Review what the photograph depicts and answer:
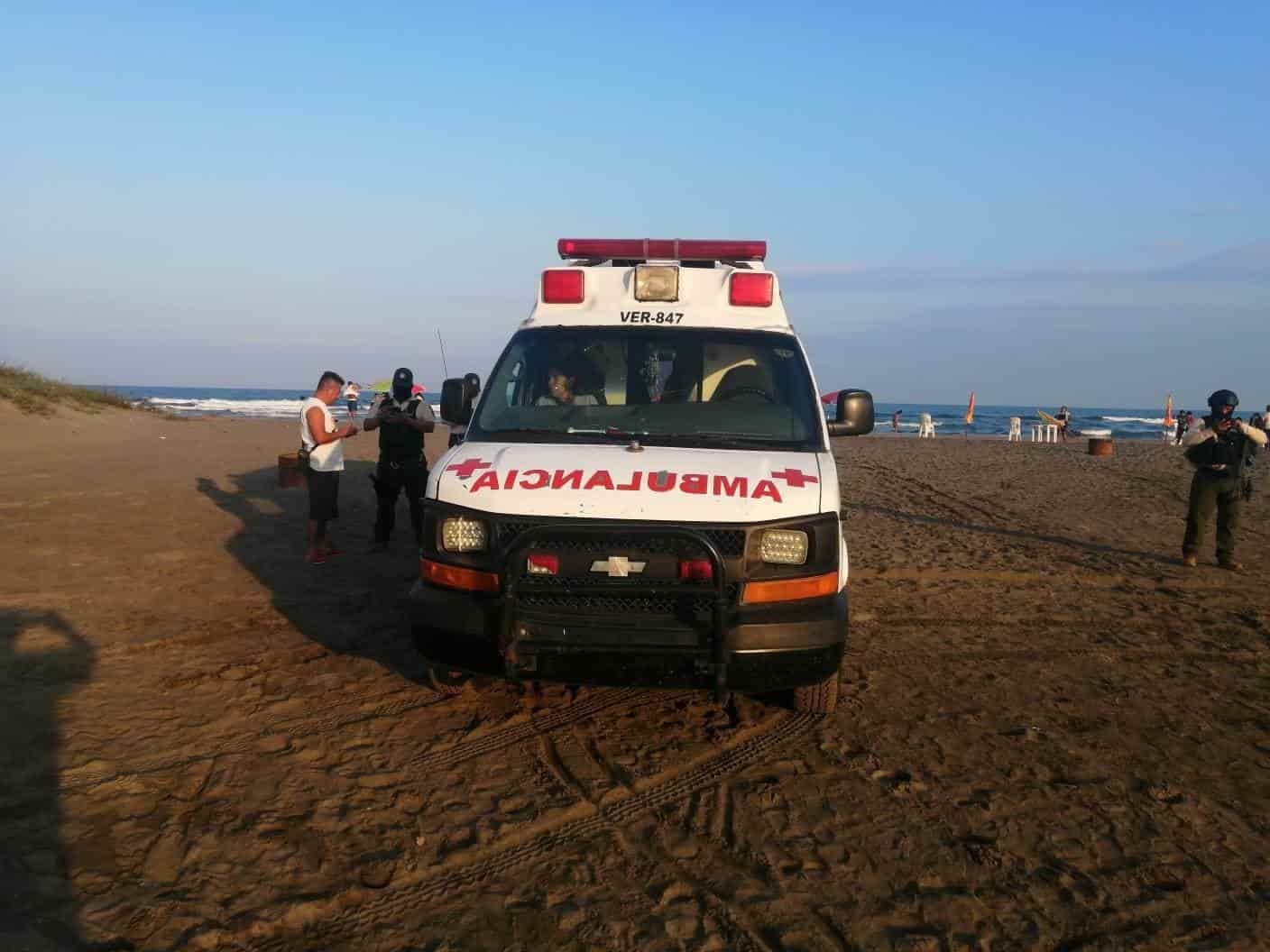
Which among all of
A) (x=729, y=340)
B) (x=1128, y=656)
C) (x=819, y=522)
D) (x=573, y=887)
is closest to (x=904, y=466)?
(x=1128, y=656)

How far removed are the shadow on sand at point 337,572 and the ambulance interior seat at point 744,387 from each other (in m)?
2.51

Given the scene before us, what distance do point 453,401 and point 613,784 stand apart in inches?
109

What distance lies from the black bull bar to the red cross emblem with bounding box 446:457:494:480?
0.52 meters

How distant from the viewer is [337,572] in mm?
8156

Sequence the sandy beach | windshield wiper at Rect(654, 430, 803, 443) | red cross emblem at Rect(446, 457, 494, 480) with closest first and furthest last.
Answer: the sandy beach, red cross emblem at Rect(446, 457, 494, 480), windshield wiper at Rect(654, 430, 803, 443)

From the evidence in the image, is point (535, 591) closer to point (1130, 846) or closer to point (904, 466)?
point (1130, 846)

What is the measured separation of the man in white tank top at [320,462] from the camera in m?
8.30

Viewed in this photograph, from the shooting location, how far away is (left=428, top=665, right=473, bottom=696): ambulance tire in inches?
196

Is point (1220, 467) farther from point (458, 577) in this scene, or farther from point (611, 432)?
point (458, 577)

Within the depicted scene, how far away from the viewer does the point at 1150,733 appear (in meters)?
4.73

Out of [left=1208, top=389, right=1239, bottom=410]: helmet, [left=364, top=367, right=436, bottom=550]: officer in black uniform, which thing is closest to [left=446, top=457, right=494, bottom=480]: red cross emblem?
[left=364, top=367, right=436, bottom=550]: officer in black uniform

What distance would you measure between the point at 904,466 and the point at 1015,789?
16.9 metres

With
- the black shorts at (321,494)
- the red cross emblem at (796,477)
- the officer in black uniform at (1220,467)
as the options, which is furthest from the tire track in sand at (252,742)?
the officer in black uniform at (1220,467)

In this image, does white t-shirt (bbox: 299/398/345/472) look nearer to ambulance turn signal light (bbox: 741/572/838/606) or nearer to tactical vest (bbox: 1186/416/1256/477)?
ambulance turn signal light (bbox: 741/572/838/606)
